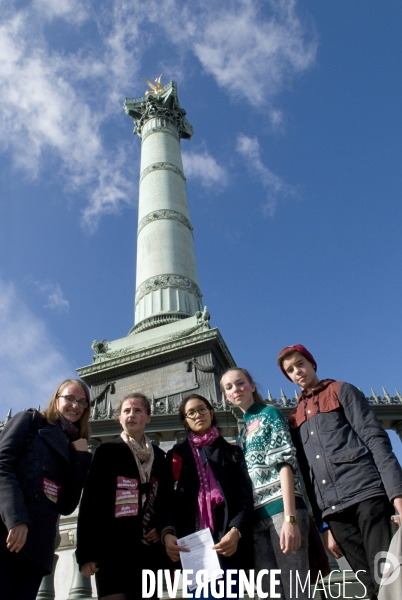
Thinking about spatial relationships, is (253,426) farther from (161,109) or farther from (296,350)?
(161,109)

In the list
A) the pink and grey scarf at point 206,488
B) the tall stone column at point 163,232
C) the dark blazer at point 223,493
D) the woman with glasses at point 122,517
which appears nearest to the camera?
the woman with glasses at point 122,517

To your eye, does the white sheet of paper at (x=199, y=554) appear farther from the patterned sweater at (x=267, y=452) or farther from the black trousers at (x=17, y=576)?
the black trousers at (x=17, y=576)

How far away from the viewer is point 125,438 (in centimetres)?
406

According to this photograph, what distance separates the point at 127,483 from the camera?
3719mm

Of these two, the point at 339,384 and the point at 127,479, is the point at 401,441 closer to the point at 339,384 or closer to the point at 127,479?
the point at 339,384

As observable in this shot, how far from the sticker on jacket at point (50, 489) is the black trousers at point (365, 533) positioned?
199 centimetres

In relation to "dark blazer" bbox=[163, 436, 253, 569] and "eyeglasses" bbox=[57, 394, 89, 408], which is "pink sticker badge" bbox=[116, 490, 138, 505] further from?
"eyeglasses" bbox=[57, 394, 89, 408]

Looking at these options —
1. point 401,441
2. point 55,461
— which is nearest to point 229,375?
point 55,461

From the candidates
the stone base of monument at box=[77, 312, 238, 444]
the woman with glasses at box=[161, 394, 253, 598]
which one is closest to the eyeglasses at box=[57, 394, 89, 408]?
the woman with glasses at box=[161, 394, 253, 598]

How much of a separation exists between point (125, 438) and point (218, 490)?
0.89m

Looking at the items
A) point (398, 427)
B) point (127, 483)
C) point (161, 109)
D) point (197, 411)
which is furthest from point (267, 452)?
point (161, 109)

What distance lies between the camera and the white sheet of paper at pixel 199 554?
3.24m

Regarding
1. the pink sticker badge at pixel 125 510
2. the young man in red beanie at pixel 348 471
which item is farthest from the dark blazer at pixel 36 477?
the young man in red beanie at pixel 348 471

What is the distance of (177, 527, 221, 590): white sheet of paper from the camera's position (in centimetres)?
324
